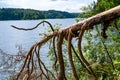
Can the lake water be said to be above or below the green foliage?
below

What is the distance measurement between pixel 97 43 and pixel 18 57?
13914 millimetres

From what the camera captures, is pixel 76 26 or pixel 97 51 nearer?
pixel 76 26

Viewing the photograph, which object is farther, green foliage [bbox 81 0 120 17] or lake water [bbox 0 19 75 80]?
lake water [bbox 0 19 75 80]

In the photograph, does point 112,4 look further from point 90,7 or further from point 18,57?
point 18,57

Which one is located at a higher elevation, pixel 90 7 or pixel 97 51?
pixel 90 7

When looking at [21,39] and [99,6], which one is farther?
[21,39]

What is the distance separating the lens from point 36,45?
89.6 inches

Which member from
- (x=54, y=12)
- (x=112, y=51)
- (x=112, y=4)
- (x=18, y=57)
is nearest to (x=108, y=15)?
(x=18, y=57)

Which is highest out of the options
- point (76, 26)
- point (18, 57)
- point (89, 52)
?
point (76, 26)

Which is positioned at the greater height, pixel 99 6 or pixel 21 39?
pixel 99 6

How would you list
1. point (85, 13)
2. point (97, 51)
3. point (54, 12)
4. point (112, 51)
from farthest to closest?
point (54, 12)
point (97, 51)
point (85, 13)
point (112, 51)

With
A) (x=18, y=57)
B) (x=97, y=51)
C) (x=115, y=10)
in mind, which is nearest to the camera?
(x=115, y=10)

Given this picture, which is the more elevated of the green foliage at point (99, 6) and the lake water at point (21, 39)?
the green foliage at point (99, 6)

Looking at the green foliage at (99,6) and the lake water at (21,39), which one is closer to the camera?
the green foliage at (99,6)
